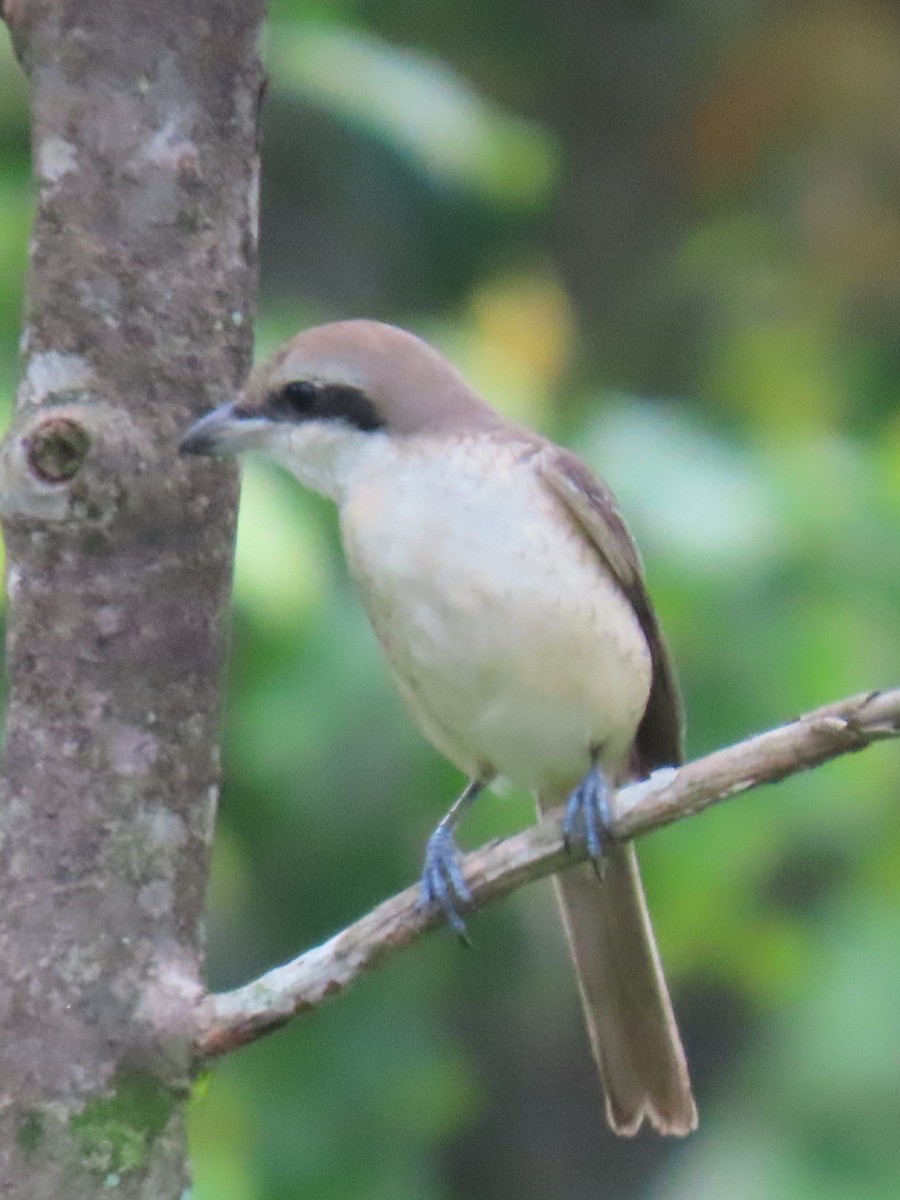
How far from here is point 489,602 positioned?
3.50m

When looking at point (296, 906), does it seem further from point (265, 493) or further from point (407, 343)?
point (407, 343)

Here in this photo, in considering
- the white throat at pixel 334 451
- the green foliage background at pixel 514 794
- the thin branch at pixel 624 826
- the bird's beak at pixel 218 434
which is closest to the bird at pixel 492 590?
the white throat at pixel 334 451

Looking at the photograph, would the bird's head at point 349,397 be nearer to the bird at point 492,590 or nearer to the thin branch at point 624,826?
the bird at point 492,590

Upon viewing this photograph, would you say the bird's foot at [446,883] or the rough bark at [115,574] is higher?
the rough bark at [115,574]

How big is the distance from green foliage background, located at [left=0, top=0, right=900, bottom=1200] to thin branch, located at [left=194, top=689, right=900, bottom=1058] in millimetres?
1796

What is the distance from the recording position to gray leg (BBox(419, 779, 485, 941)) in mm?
3071

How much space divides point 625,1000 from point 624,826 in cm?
113

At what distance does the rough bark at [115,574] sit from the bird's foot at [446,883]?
36 centimetres

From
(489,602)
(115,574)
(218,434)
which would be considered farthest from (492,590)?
(115,574)

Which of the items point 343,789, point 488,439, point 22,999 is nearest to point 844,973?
point 343,789

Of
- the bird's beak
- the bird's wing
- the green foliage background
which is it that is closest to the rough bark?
the bird's beak

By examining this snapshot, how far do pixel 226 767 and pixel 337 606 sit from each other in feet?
1.85

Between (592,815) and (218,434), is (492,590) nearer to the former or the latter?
(592,815)

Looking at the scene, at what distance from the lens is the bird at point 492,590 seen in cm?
353
